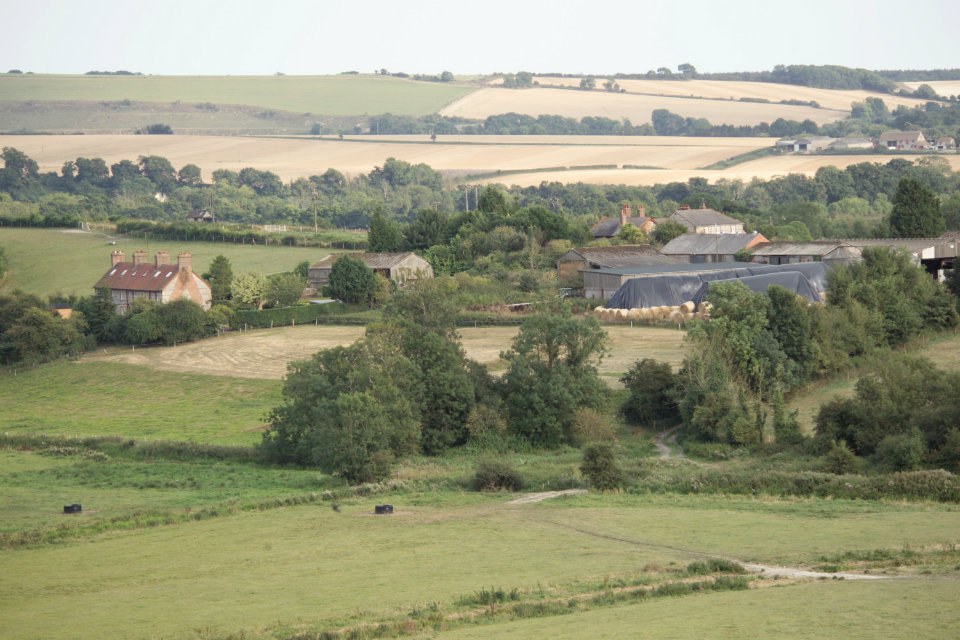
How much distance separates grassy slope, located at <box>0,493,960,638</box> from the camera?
808 inches

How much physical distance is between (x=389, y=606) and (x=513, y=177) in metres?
130

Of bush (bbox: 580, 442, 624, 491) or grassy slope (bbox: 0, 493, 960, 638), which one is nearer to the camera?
grassy slope (bbox: 0, 493, 960, 638)

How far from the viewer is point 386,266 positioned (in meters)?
78.5

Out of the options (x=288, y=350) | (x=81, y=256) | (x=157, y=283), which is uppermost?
(x=81, y=256)

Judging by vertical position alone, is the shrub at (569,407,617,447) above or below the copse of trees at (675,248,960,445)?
below

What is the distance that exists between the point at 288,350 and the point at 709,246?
36.8 m

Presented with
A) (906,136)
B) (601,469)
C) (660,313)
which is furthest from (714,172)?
(601,469)

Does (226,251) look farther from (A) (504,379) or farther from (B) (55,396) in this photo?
(A) (504,379)

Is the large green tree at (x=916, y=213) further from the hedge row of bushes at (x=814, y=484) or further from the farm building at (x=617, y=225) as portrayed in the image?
the hedge row of bushes at (x=814, y=484)

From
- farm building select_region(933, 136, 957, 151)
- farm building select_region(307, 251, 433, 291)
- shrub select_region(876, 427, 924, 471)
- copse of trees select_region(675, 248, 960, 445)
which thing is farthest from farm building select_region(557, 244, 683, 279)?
farm building select_region(933, 136, 957, 151)

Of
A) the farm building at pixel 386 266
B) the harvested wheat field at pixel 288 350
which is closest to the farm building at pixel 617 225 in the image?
the farm building at pixel 386 266

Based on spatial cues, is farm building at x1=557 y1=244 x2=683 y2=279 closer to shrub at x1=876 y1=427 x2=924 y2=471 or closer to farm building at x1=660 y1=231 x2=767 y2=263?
farm building at x1=660 y1=231 x2=767 y2=263

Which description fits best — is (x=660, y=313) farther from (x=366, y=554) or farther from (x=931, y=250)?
(x=366, y=554)

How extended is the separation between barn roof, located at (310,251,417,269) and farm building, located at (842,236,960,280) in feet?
107
